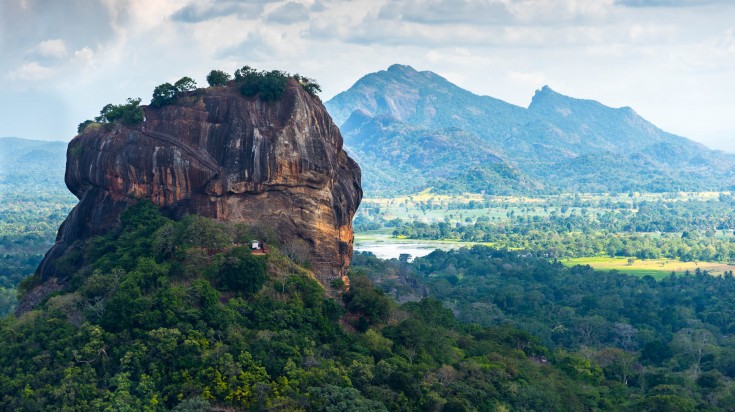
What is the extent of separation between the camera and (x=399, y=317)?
46.4m

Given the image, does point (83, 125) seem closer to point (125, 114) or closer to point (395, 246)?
point (125, 114)

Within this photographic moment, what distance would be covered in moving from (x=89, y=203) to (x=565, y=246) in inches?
3617

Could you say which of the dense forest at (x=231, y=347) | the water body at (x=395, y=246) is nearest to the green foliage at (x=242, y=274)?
the dense forest at (x=231, y=347)

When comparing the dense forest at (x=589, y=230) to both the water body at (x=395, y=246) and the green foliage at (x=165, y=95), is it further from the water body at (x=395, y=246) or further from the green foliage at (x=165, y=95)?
the green foliage at (x=165, y=95)

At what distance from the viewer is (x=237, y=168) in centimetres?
4506

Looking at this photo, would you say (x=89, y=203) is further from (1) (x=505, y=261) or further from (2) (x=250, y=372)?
(1) (x=505, y=261)

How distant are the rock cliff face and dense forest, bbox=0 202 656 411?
1439 mm

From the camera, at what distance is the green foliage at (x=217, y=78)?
163ft

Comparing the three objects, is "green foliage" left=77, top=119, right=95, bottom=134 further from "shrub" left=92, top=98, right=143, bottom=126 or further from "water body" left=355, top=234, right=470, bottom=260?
"water body" left=355, top=234, right=470, bottom=260

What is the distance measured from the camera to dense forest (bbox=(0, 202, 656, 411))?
34.6 metres

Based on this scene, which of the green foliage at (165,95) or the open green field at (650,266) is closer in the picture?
the green foliage at (165,95)

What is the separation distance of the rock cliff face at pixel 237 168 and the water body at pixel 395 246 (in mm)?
74101

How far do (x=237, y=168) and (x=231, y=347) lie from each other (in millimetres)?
11373

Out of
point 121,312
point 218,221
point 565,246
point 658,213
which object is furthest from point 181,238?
point 658,213
